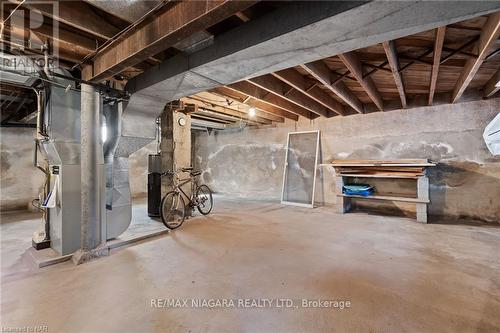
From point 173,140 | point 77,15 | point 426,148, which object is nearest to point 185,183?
point 173,140

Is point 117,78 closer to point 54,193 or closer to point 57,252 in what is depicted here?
point 54,193

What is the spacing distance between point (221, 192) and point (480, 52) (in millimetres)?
6346

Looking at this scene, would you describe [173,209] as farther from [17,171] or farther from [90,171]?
[17,171]

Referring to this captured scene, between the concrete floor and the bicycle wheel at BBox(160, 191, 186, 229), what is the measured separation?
14.2 inches

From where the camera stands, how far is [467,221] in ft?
12.6

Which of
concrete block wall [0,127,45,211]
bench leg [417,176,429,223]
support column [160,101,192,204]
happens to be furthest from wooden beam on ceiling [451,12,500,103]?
concrete block wall [0,127,45,211]

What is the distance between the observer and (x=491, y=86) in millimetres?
3346

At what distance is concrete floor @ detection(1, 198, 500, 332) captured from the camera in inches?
56.9

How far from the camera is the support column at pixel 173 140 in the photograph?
159 inches

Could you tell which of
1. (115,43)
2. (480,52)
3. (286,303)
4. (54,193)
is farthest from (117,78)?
(480,52)

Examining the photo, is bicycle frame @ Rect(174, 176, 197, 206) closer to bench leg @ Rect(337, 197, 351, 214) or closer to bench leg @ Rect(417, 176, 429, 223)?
bench leg @ Rect(337, 197, 351, 214)

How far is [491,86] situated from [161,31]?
4563 mm

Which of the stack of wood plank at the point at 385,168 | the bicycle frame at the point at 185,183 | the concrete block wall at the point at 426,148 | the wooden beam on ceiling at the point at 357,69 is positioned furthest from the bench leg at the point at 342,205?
the bicycle frame at the point at 185,183

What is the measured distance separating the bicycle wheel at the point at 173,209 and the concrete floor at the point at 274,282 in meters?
0.36
